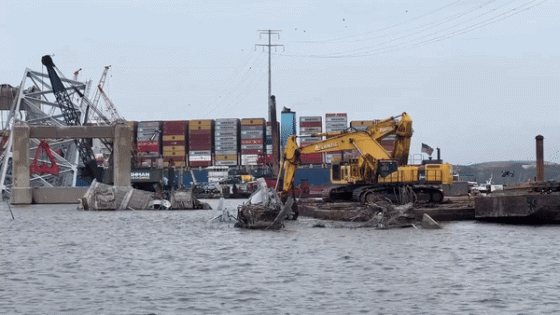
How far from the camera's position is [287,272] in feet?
67.6

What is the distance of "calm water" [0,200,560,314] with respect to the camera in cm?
1584

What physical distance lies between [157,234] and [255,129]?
79.2 m

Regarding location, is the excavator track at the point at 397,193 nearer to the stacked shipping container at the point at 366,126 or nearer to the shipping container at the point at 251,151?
the stacked shipping container at the point at 366,126

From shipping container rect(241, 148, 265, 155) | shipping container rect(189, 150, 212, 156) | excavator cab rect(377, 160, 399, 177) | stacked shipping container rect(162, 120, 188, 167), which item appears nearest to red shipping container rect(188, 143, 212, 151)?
shipping container rect(189, 150, 212, 156)

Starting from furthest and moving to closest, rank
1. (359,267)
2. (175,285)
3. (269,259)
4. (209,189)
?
1. (209,189)
2. (269,259)
3. (359,267)
4. (175,285)

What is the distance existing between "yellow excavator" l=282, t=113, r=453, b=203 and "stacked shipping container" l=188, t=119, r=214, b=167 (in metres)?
69.7

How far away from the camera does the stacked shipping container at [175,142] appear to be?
4387 inches

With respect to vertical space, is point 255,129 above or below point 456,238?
above

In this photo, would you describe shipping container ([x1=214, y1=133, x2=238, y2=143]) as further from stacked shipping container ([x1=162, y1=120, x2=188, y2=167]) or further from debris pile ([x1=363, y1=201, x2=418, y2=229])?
debris pile ([x1=363, y1=201, x2=418, y2=229])

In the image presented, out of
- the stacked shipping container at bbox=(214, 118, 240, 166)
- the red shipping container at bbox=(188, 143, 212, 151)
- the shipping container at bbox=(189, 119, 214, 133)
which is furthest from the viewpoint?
the shipping container at bbox=(189, 119, 214, 133)

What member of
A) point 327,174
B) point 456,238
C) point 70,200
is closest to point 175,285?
point 456,238

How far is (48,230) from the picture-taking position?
3697 cm

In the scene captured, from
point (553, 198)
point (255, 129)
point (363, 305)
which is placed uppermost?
point (255, 129)

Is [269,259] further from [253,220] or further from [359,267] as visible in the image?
[253,220]
